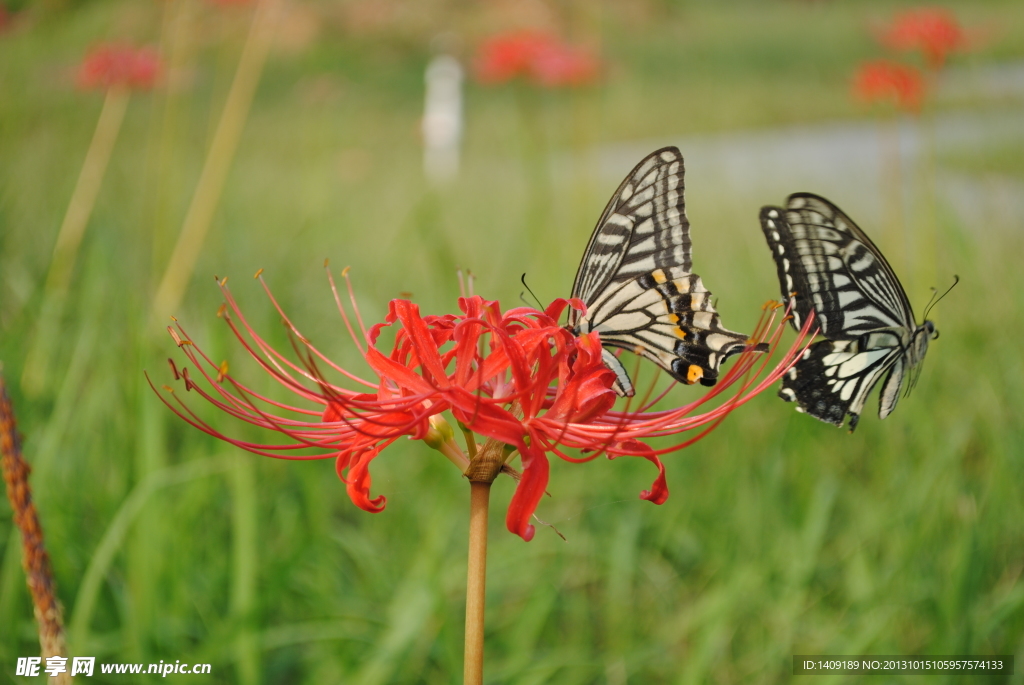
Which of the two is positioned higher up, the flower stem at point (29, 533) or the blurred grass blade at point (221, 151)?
the blurred grass blade at point (221, 151)

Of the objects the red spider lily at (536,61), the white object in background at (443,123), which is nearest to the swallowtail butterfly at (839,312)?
the red spider lily at (536,61)

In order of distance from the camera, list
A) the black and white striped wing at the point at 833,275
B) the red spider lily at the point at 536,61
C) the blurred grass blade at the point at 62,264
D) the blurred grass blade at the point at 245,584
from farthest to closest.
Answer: the red spider lily at the point at 536,61 < the blurred grass blade at the point at 62,264 < the blurred grass blade at the point at 245,584 < the black and white striped wing at the point at 833,275

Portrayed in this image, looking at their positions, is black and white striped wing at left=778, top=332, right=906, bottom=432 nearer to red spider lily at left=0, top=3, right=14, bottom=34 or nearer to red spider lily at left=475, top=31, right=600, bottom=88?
red spider lily at left=475, top=31, right=600, bottom=88

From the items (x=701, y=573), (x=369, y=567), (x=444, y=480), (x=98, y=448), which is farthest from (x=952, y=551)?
(x=98, y=448)

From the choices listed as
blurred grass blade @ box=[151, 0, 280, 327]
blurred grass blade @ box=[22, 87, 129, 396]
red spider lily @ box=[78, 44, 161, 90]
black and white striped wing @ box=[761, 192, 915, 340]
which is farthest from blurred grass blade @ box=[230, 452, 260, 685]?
red spider lily @ box=[78, 44, 161, 90]

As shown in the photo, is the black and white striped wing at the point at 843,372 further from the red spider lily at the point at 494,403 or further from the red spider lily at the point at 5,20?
the red spider lily at the point at 5,20

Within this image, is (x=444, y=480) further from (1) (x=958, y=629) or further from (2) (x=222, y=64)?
(2) (x=222, y=64)
